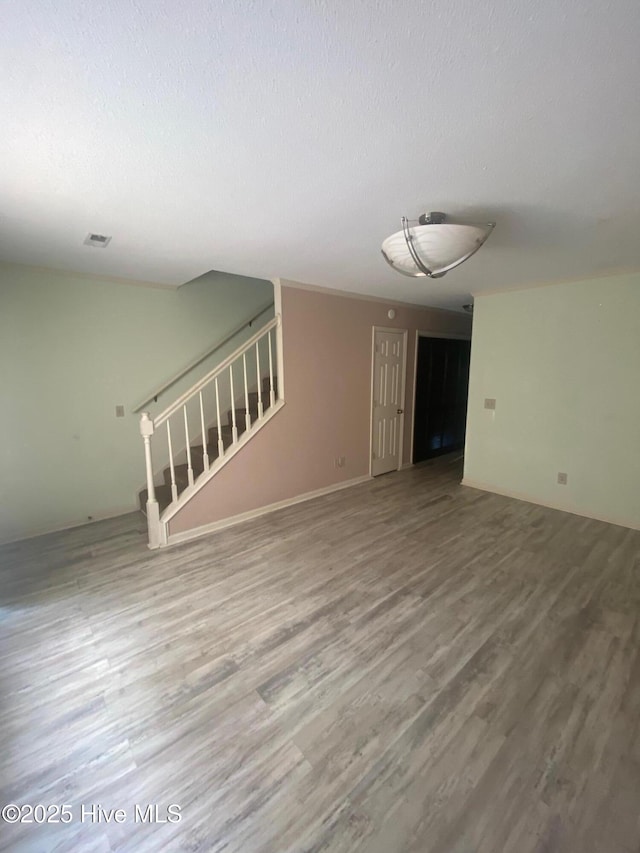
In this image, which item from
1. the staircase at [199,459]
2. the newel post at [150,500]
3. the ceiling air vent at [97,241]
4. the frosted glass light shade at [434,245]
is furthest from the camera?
the staircase at [199,459]

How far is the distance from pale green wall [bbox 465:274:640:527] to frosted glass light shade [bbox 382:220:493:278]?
222 cm

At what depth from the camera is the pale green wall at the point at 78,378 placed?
295cm

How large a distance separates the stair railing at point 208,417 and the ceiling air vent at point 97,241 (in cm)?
118

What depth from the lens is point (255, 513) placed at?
3.50 metres

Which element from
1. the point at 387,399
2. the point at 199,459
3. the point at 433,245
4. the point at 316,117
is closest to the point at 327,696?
the point at 433,245

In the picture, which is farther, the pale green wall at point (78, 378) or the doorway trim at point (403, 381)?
the doorway trim at point (403, 381)

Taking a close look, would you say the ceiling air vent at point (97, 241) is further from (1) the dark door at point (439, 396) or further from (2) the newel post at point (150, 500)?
(1) the dark door at point (439, 396)

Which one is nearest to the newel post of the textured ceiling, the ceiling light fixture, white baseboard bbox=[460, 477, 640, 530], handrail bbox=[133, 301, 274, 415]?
handrail bbox=[133, 301, 274, 415]

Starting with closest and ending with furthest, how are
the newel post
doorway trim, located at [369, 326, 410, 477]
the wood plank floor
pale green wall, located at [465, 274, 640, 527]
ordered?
the wood plank floor < the newel post < pale green wall, located at [465, 274, 640, 527] < doorway trim, located at [369, 326, 410, 477]

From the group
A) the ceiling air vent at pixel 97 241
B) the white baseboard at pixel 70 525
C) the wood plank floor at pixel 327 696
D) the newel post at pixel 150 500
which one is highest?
the ceiling air vent at pixel 97 241

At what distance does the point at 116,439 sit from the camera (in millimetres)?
3500

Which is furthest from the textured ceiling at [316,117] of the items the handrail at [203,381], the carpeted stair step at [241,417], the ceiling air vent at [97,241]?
the carpeted stair step at [241,417]

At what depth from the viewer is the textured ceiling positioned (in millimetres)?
887

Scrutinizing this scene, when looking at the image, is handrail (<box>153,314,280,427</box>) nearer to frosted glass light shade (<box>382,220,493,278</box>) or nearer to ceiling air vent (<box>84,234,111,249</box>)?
ceiling air vent (<box>84,234,111,249</box>)
